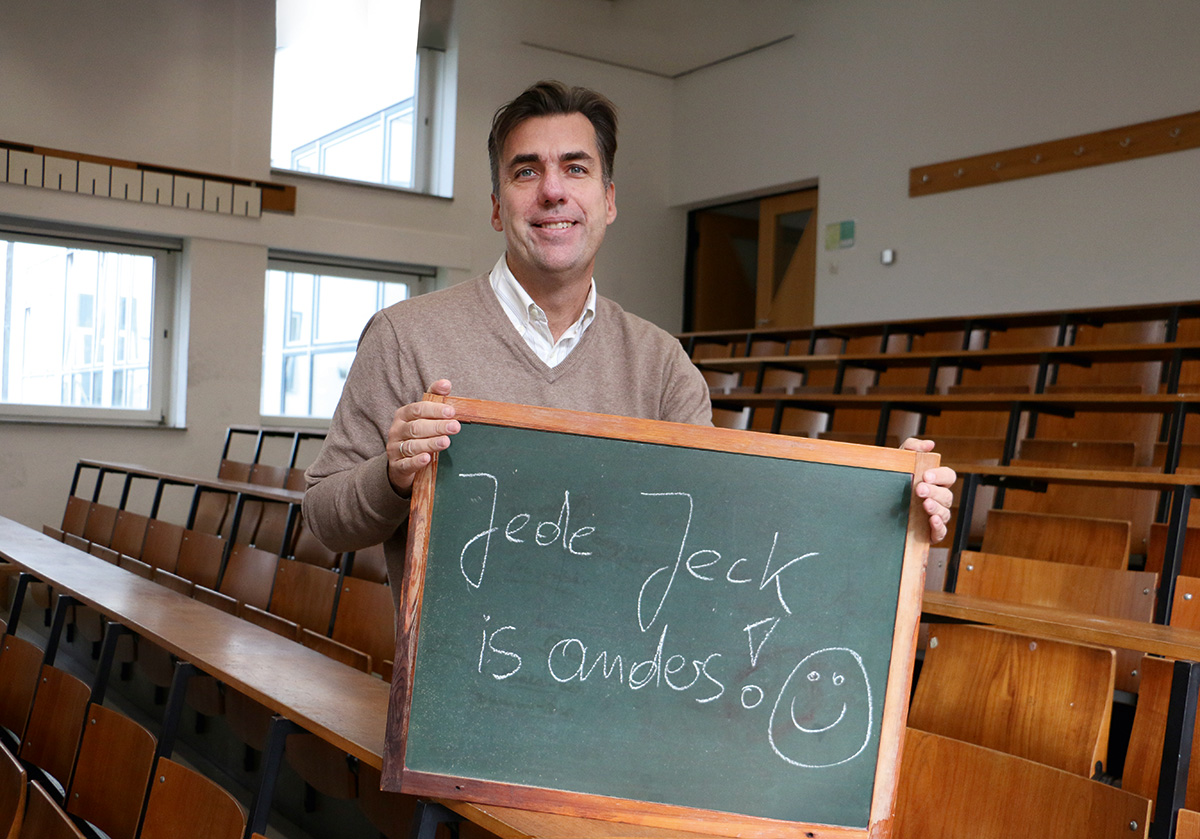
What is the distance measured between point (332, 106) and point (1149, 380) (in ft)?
18.8

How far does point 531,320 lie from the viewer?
4.26ft

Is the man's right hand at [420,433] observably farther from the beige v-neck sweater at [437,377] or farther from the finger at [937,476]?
the finger at [937,476]

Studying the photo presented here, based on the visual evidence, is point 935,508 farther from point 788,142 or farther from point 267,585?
point 788,142

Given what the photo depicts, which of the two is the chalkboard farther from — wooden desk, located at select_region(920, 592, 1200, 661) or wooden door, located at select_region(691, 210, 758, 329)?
wooden door, located at select_region(691, 210, 758, 329)

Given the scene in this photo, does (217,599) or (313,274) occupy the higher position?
(313,274)

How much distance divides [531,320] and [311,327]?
6378 mm

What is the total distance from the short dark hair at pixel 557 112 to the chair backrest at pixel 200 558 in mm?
2593

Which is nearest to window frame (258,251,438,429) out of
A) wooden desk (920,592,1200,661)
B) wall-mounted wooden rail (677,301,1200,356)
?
wall-mounted wooden rail (677,301,1200,356)

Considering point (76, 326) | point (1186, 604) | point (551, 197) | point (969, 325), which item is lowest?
point (1186, 604)

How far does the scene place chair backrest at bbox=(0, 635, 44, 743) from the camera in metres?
2.24

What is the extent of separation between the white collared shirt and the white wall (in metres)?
5.25

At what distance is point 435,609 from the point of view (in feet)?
3.55

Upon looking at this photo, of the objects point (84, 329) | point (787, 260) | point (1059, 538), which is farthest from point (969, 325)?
point (84, 329)

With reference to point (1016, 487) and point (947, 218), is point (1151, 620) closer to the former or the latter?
point (1016, 487)
